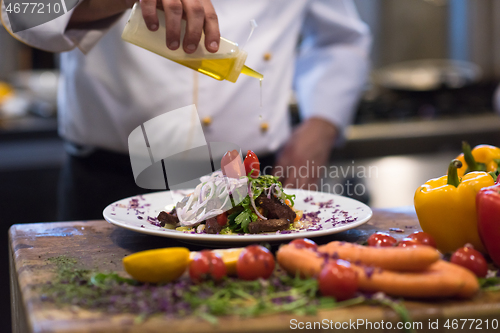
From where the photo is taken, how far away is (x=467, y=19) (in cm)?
429

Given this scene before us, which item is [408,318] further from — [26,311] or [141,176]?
[141,176]

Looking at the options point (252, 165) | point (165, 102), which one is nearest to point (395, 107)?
point (165, 102)

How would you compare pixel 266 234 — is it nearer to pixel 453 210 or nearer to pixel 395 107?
pixel 453 210

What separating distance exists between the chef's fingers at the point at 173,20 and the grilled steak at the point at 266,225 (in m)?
0.41

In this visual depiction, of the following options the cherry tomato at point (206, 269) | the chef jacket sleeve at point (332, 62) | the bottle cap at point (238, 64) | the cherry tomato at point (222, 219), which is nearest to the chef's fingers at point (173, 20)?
the bottle cap at point (238, 64)

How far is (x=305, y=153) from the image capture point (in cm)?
203

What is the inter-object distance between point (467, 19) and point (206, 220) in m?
4.05

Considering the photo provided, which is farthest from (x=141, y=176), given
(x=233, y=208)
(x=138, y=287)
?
(x=138, y=287)

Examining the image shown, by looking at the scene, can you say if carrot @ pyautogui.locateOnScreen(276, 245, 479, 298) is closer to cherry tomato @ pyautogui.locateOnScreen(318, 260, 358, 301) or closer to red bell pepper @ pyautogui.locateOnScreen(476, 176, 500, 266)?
cherry tomato @ pyautogui.locateOnScreen(318, 260, 358, 301)

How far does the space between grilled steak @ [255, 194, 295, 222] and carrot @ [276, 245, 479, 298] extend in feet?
1.00

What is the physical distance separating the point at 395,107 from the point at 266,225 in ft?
7.94

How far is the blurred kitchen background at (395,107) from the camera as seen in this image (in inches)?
98.8

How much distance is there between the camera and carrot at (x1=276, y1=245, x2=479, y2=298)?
2.34 ft

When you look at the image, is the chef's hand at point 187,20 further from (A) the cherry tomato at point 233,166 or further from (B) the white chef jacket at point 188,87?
(B) the white chef jacket at point 188,87
